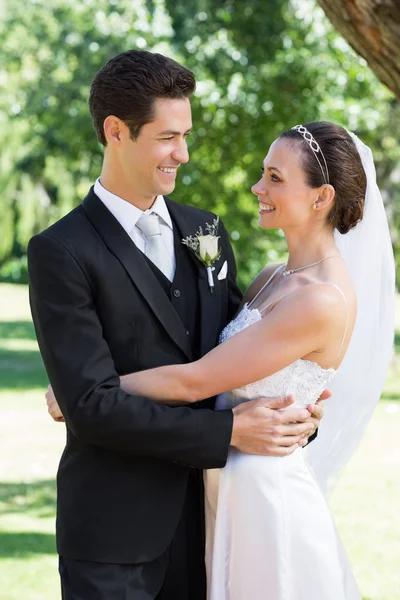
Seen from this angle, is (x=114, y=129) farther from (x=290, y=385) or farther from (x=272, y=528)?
(x=272, y=528)

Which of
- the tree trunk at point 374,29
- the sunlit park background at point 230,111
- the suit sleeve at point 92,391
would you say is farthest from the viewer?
the sunlit park background at point 230,111

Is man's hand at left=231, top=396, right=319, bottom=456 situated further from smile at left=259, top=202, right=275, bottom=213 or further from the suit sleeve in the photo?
smile at left=259, top=202, right=275, bottom=213

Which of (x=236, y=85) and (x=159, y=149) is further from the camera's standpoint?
(x=236, y=85)

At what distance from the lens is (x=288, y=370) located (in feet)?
10.6

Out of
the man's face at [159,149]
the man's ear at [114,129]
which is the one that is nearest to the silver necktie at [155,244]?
the man's face at [159,149]

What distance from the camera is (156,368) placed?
308cm

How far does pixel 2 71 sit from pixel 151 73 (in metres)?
29.2

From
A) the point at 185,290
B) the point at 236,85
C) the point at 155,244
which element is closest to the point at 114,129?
the point at 155,244

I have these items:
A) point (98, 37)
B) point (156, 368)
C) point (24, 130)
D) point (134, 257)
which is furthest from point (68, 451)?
point (24, 130)

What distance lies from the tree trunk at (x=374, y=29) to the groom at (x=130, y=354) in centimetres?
137

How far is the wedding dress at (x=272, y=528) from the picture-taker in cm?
321

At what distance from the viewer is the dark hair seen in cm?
310

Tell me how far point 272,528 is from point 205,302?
73cm

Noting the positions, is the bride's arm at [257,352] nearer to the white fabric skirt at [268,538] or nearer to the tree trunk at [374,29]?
the white fabric skirt at [268,538]
